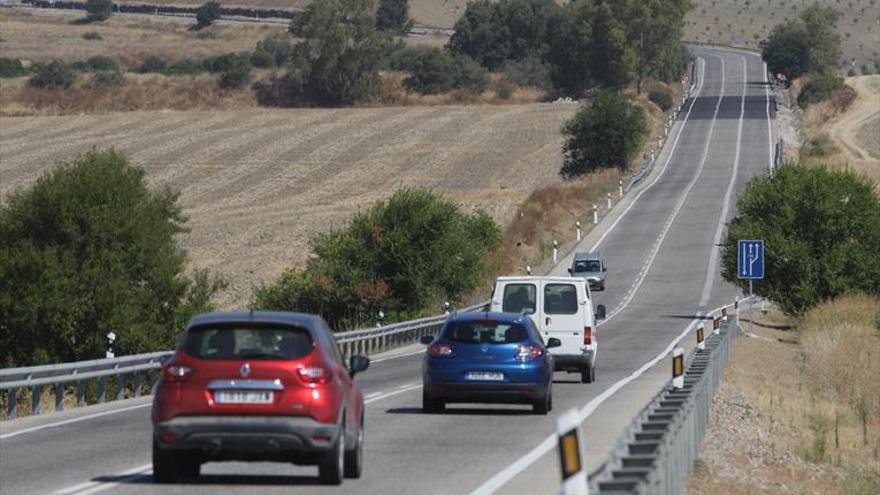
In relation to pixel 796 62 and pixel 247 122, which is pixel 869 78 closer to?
pixel 796 62

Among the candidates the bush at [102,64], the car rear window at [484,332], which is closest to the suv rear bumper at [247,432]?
the car rear window at [484,332]

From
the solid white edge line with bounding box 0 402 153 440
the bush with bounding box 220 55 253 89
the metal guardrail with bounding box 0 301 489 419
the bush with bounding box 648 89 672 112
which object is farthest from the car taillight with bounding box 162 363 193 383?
the bush with bounding box 220 55 253 89

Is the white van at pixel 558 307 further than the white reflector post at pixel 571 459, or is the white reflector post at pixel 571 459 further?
the white van at pixel 558 307

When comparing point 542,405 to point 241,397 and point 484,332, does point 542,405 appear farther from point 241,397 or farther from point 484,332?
point 241,397

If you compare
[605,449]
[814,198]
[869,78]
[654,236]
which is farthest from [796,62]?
[605,449]

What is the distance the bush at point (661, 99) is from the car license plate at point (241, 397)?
13161 centimetres

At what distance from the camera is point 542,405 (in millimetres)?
25625

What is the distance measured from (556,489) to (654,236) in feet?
235

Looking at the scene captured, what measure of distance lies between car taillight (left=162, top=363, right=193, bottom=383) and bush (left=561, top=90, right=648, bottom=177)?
9333cm

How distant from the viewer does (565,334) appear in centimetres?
3294

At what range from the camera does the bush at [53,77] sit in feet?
507

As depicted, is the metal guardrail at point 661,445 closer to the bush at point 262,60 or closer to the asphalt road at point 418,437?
the asphalt road at point 418,437

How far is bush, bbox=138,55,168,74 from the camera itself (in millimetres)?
165750

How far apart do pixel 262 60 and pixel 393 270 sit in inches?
4418
